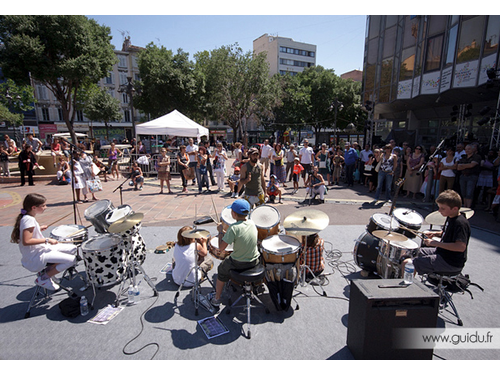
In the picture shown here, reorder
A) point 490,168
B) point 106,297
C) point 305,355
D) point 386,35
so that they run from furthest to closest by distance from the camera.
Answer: point 386,35 < point 490,168 < point 106,297 < point 305,355

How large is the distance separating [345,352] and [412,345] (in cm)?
69

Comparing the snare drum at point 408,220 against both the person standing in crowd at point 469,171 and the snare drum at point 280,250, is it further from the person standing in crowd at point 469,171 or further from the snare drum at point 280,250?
the person standing in crowd at point 469,171

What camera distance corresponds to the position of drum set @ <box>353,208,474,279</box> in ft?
12.9

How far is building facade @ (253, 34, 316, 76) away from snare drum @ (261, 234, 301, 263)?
59.5m

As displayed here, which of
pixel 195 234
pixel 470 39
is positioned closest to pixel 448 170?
pixel 195 234

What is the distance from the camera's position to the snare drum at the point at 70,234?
14.1 feet

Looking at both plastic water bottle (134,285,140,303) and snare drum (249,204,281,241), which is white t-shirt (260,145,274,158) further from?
plastic water bottle (134,285,140,303)

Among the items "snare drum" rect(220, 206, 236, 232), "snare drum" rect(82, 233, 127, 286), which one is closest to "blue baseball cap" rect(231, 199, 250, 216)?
"snare drum" rect(220, 206, 236, 232)

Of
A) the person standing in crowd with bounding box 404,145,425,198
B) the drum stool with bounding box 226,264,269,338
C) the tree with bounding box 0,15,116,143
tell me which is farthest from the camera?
the tree with bounding box 0,15,116,143

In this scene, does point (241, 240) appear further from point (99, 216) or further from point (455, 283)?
point (455, 283)

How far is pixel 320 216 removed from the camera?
13.8ft

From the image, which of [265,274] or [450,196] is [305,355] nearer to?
[265,274]

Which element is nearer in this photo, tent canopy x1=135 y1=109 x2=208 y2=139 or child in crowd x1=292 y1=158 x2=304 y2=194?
child in crowd x1=292 y1=158 x2=304 y2=194
